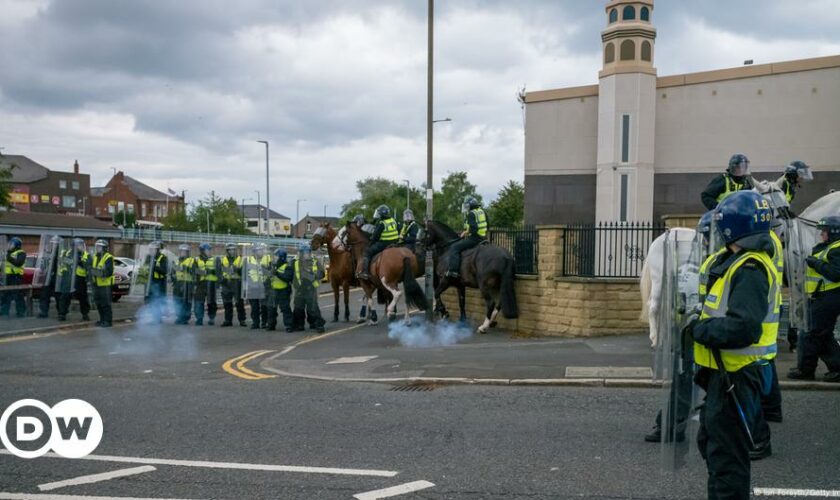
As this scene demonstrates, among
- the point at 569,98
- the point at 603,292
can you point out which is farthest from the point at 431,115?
the point at 603,292

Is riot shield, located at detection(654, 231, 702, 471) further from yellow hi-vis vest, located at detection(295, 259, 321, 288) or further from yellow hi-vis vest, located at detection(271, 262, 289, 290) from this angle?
yellow hi-vis vest, located at detection(271, 262, 289, 290)

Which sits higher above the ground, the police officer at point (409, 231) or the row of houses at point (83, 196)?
the row of houses at point (83, 196)

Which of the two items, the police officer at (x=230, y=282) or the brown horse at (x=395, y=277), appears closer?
the brown horse at (x=395, y=277)

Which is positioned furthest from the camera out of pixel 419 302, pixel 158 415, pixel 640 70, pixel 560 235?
pixel 640 70

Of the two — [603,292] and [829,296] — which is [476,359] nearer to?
[603,292]

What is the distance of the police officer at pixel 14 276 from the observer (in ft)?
63.8

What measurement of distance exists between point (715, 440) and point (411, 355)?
8.29 metres

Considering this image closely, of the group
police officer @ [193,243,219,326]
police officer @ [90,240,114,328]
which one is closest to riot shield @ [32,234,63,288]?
police officer @ [90,240,114,328]

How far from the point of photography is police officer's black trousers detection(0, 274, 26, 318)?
765 inches

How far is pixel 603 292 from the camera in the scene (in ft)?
44.7

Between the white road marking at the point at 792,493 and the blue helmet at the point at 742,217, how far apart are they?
6.95ft

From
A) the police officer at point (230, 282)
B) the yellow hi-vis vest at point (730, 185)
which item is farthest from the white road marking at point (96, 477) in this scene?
the police officer at point (230, 282)

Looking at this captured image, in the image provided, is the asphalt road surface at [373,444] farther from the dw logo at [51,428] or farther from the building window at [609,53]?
the building window at [609,53]

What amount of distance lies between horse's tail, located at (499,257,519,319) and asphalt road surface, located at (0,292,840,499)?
556cm
